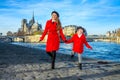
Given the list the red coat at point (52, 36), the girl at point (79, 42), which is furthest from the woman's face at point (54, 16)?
the girl at point (79, 42)

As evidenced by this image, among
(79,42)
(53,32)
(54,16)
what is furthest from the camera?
(79,42)

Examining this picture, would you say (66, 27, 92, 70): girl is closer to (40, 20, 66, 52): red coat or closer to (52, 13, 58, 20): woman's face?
(40, 20, 66, 52): red coat

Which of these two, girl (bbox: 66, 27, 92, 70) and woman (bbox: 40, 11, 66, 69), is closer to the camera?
woman (bbox: 40, 11, 66, 69)

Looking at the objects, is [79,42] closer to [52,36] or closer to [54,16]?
[52,36]

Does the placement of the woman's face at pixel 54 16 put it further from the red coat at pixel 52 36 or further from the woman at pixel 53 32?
the red coat at pixel 52 36

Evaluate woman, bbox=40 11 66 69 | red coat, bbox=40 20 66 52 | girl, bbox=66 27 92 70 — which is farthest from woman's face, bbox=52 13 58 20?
girl, bbox=66 27 92 70

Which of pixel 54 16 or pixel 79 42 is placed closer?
pixel 54 16

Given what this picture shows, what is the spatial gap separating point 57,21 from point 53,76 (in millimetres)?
2333

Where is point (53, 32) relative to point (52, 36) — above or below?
above

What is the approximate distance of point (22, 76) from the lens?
9.04 meters

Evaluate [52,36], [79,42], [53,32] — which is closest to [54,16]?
[53,32]

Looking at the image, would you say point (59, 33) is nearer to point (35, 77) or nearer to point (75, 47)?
point (75, 47)

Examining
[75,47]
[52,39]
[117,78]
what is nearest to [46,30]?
[52,39]

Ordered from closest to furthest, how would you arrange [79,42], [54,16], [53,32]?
1. [54,16]
2. [53,32]
3. [79,42]
